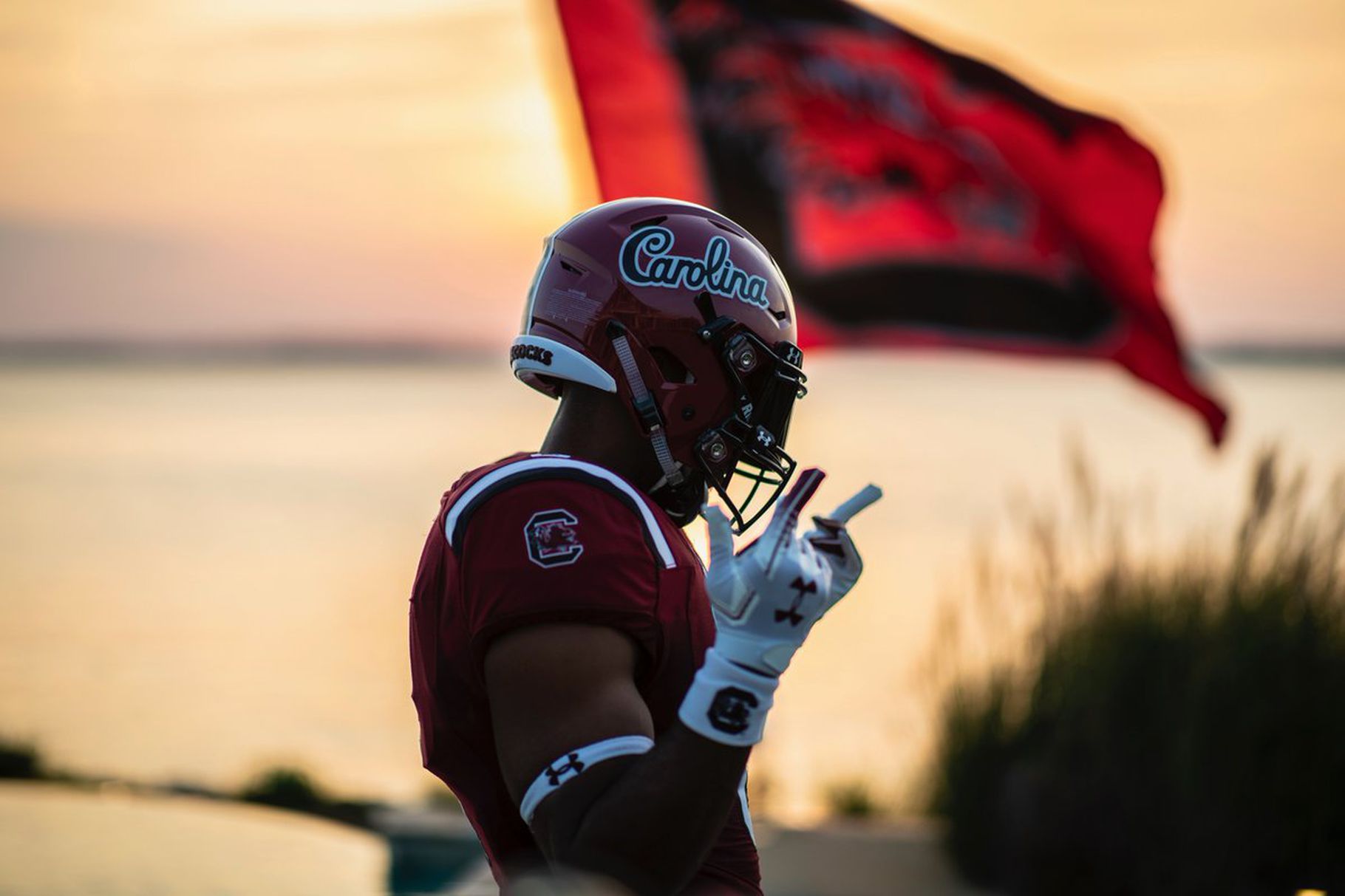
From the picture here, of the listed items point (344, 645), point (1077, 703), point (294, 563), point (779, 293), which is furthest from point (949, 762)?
point (294, 563)

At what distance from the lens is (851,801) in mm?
8188

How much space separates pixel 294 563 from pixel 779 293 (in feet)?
49.7

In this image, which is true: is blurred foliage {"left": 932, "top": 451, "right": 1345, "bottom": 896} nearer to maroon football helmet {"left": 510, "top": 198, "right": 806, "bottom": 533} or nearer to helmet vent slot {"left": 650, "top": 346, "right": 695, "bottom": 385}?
maroon football helmet {"left": 510, "top": 198, "right": 806, "bottom": 533}

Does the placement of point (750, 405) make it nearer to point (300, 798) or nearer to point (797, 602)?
point (797, 602)

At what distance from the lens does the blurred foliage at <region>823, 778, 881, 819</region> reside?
815 centimetres

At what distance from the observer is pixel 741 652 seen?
2273 millimetres

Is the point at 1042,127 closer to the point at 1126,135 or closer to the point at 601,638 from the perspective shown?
the point at 1126,135

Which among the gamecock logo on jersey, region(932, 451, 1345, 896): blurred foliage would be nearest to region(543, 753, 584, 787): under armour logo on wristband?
the gamecock logo on jersey

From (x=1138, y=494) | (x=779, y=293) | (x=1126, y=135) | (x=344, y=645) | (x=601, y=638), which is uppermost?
(x=1126, y=135)

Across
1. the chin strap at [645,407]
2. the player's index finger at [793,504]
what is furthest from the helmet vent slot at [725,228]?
the player's index finger at [793,504]

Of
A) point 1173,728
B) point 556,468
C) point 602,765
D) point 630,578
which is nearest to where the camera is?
point 602,765

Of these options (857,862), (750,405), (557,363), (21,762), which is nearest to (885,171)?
(857,862)

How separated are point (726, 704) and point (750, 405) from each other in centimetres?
76

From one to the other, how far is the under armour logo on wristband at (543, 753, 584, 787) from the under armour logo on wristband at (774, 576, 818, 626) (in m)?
0.34
